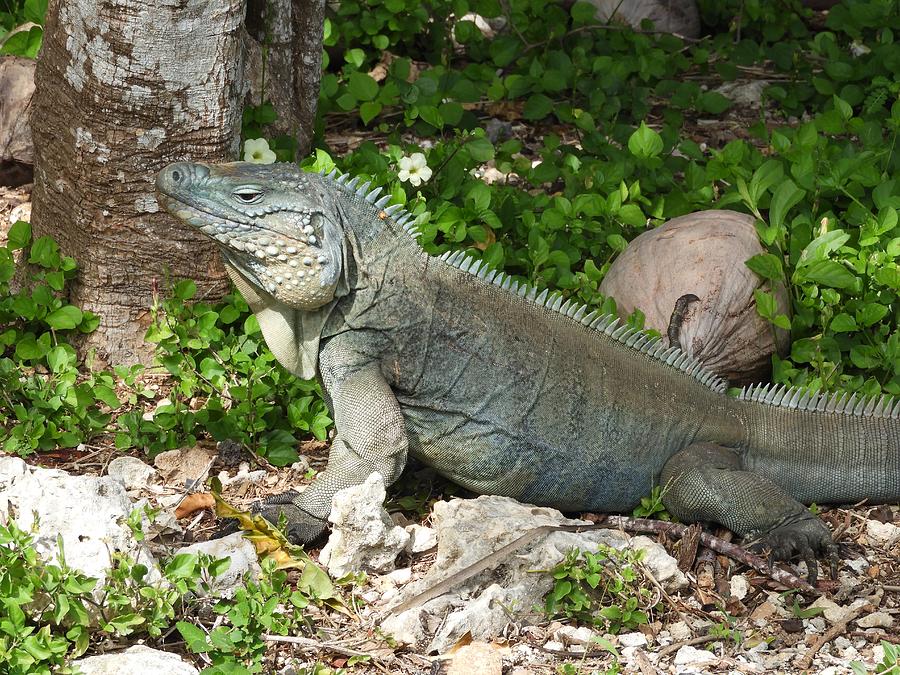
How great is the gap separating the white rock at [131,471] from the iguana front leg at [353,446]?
62cm

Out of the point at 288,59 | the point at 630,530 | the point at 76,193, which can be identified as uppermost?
the point at 288,59

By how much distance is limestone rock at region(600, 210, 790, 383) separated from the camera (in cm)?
551

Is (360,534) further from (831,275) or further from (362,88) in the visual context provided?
(362,88)

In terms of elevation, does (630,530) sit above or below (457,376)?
below

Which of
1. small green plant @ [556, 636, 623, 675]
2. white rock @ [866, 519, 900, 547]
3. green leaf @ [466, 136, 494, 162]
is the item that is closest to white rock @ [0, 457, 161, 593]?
small green plant @ [556, 636, 623, 675]

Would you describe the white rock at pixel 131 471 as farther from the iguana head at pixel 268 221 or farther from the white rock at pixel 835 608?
the white rock at pixel 835 608

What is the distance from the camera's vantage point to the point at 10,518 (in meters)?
3.68

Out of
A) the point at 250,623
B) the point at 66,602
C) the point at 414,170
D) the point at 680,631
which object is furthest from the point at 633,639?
the point at 414,170

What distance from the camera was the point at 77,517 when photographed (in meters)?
3.78

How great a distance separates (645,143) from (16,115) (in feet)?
11.8

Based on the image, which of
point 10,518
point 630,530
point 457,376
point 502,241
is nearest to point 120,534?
point 10,518

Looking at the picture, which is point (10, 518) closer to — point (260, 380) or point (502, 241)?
point (260, 380)

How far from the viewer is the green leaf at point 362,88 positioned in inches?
Answer: 279

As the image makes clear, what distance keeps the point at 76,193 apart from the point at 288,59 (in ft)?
4.74
